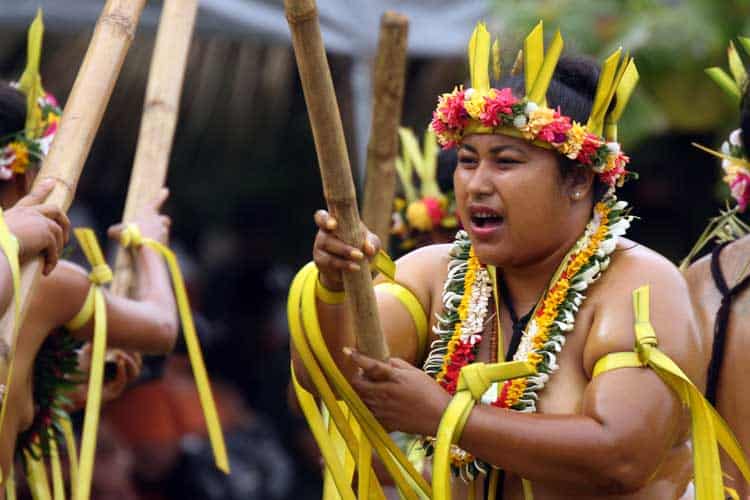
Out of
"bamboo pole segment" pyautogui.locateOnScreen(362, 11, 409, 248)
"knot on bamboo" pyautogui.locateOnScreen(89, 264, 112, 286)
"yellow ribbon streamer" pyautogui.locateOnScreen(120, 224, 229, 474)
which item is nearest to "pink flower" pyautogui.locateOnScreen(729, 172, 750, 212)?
"bamboo pole segment" pyautogui.locateOnScreen(362, 11, 409, 248)

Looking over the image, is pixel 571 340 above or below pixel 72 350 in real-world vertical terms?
above

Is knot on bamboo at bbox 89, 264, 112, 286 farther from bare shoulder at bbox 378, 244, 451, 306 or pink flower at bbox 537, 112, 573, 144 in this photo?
pink flower at bbox 537, 112, 573, 144

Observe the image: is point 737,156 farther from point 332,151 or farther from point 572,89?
point 332,151

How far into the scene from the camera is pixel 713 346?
11.6 ft

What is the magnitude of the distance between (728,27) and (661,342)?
10.7 feet

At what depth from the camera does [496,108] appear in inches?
119

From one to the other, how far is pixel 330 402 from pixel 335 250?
0.43 metres

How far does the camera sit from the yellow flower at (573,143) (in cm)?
305

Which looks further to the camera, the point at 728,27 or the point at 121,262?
the point at 728,27

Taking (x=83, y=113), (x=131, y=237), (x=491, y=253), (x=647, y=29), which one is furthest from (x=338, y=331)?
(x=647, y=29)

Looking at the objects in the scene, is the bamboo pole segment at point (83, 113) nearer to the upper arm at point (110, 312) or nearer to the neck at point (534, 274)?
the upper arm at point (110, 312)

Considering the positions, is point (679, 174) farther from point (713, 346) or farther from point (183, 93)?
point (713, 346)

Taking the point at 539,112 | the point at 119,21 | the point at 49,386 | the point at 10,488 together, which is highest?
the point at 119,21

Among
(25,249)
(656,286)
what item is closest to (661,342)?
(656,286)
